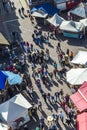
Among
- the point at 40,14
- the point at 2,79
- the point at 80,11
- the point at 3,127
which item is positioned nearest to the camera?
the point at 3,127

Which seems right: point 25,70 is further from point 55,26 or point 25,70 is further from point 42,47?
point 55,26

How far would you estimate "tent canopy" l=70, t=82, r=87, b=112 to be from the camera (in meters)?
39.4

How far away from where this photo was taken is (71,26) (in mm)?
51562

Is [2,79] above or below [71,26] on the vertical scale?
below

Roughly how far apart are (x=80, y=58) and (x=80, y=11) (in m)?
10.9

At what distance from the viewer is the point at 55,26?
172 ft

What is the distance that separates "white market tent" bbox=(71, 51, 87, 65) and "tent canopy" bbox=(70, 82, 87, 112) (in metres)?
4.35

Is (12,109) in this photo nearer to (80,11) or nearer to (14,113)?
(14,113)

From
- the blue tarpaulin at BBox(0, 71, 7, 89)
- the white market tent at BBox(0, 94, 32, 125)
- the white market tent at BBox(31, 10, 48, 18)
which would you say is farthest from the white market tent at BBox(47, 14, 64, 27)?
the white market tent at BBox(0, 94, 32, 125)

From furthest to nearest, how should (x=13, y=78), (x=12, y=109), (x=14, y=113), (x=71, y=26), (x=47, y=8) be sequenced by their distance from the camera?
(x=47, y=8), (x=71, y=26), (x=13, y=78), (x=12, y=109), (x=14, y=113)

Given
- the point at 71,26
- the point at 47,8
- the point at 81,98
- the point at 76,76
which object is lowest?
the point at 81,98

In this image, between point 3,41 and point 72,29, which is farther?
point 72,29

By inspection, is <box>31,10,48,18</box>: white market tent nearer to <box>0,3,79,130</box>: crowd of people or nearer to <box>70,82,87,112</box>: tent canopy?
<box>0,3,79,130</box>: crowd of people

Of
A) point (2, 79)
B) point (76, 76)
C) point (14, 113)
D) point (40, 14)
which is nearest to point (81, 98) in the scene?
point (76, 76)
